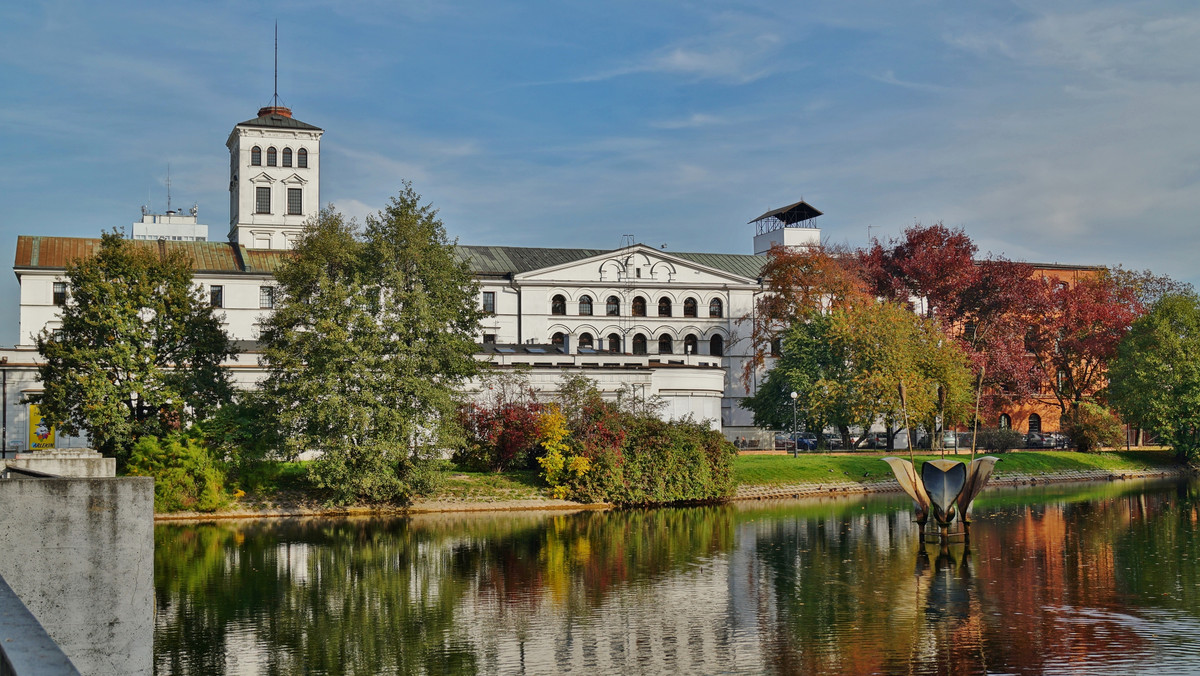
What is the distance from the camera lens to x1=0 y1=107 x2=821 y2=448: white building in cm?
6556

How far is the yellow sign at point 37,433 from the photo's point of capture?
4941cm

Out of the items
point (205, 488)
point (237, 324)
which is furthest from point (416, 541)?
point (237, 324)

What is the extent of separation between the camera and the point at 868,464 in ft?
184

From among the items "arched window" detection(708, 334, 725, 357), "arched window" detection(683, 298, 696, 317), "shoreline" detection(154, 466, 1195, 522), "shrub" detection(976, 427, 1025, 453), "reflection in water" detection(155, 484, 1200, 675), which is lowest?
"reflection in water" detection(155, 484, 1200, 675)

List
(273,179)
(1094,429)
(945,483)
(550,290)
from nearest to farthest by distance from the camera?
1. (945,483)
2. (1094,429)
3. (550,290)
4. (273,179)

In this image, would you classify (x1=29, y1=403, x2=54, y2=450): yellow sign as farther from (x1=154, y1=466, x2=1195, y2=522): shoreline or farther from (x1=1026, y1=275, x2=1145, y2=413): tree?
(x1=1026, y1=275, x2=1145, y2=413): tree

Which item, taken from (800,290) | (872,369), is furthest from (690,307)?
(872,369)

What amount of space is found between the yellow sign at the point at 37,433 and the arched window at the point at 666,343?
43013 millimetres

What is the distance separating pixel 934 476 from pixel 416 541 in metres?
16.7

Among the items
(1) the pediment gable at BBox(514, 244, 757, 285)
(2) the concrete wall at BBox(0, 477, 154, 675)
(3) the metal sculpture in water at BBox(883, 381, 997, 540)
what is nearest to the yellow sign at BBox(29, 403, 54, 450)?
(1) the pediment gable at BBox(514, 244, 757, 285)

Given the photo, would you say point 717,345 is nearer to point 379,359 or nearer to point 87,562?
point 379,359

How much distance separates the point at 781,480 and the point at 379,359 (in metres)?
20.6

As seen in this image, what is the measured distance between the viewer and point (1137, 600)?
915 inches

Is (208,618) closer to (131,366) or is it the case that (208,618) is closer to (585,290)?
(131,366)
